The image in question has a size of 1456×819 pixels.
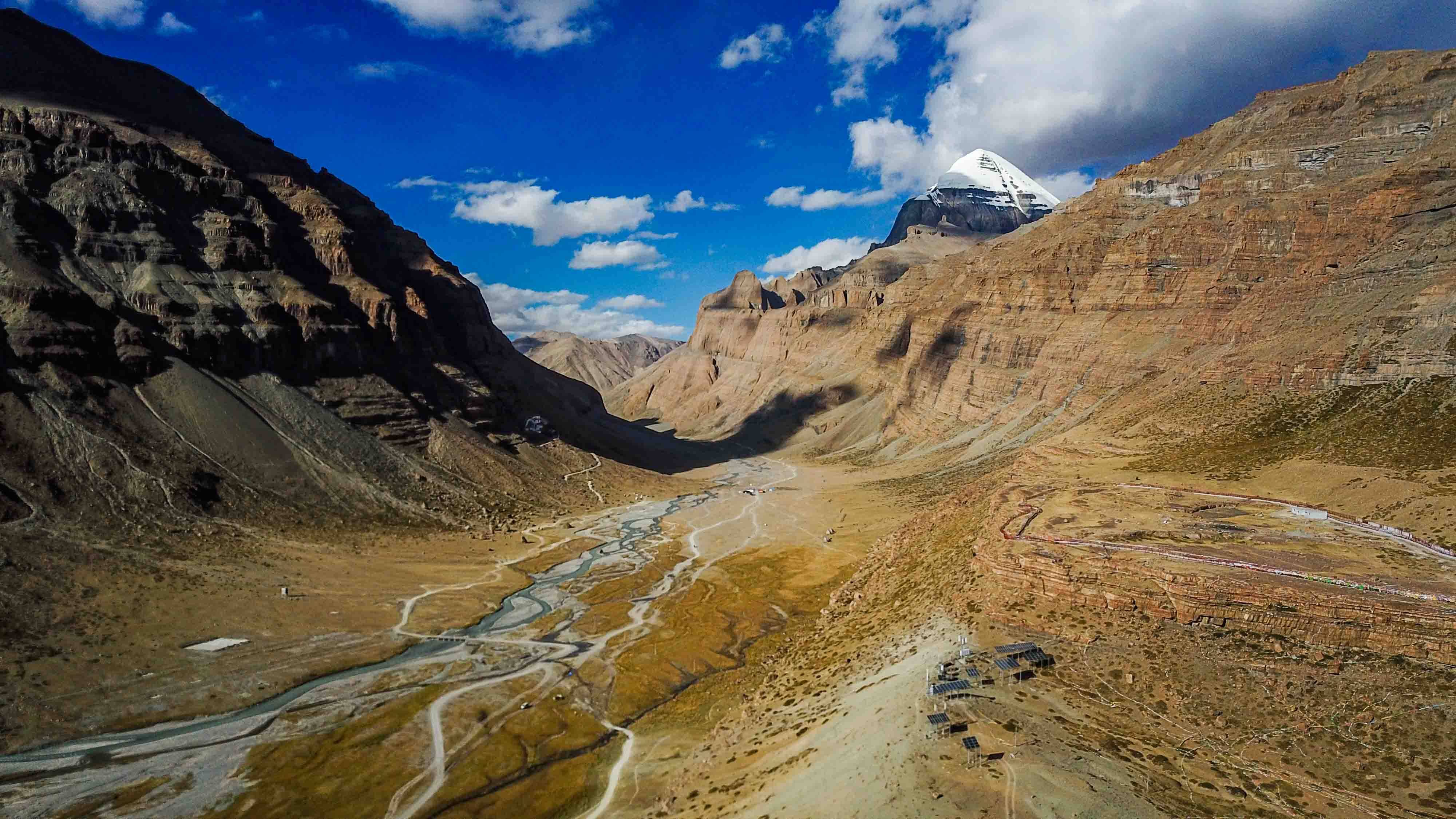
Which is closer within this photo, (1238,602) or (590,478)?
(1238,602)

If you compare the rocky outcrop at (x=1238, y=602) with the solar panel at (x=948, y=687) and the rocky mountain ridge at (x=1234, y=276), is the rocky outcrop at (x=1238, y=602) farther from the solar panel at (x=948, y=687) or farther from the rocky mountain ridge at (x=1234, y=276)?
the rocky mountain ridge at (x=1234, y=276)

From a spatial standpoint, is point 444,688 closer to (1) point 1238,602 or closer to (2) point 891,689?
(2) point 891,689

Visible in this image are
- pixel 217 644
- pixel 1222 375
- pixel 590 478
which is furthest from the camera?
pixel 590 478

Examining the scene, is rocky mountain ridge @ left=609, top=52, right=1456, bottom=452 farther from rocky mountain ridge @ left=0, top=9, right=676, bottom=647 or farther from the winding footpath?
rocky mountain ridge @ left=0, top=9, right=676, bottom=647

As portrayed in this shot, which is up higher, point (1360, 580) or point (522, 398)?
point (522, 398)

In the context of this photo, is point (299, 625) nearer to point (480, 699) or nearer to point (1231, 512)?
point (480, 699)

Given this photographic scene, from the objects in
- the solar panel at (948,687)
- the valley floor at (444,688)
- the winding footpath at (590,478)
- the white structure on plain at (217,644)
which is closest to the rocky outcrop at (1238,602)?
the solar panel at (948,687)

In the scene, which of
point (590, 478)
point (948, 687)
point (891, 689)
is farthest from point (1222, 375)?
point (590, 478)

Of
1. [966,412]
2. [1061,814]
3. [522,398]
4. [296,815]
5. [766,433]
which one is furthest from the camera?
[766,433]

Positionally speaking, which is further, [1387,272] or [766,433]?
[766,433]

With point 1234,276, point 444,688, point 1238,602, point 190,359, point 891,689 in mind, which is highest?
point 190,359

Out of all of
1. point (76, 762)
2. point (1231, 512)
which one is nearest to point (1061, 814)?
point (1231, 512)
